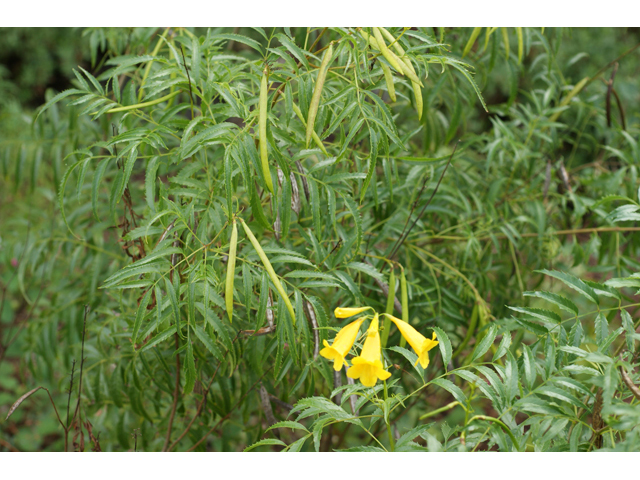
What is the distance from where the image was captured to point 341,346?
33.4 inches

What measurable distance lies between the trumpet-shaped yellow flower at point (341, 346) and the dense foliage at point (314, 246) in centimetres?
8

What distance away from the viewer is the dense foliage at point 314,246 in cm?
89

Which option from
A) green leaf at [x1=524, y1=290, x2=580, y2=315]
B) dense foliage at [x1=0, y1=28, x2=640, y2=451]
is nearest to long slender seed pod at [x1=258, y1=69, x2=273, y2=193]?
dense foliage at [x1=0, y1=28, x2=640, y2=451]

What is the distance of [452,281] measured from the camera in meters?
1.68

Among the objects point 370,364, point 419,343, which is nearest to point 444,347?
point 419,343

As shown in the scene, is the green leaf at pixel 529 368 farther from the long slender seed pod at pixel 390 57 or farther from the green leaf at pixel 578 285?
the long slender seed pod at pixel 390 57

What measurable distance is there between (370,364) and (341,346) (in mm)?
63

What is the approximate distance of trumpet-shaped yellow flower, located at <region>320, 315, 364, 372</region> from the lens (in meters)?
0.84

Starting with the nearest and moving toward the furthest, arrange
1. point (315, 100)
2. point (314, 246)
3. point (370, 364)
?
point (370, 364) → point (315, 100) → point (314, 246)

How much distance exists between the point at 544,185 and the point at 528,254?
0.25m

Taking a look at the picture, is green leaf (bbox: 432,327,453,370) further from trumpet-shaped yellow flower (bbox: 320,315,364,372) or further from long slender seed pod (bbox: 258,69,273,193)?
long slender seed pod (bbox: 258,69,273,193)

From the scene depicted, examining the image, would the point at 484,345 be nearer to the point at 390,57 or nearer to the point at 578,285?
the point at 578,285
